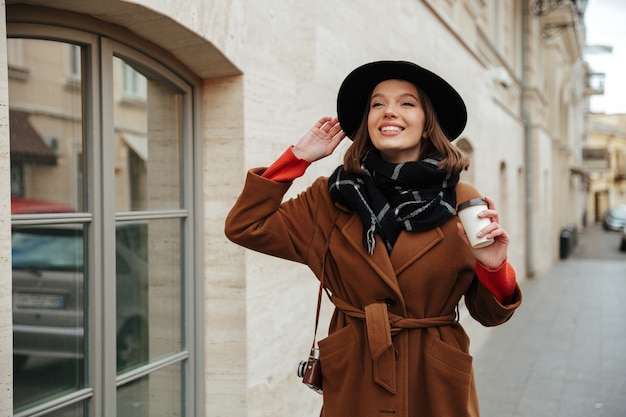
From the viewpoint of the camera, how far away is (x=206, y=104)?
350 cm

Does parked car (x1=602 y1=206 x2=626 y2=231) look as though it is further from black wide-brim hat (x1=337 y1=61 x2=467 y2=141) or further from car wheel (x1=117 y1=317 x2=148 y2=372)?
black wide-brim hat (x1=337 y1=61 x2=467 y2=141)

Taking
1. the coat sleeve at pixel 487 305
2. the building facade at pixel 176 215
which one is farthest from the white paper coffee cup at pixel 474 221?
the building facade at pixel 176 215

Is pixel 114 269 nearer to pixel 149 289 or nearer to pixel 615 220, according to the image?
pixel 149 289

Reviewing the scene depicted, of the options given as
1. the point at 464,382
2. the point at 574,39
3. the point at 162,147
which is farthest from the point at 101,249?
the point at 574,39

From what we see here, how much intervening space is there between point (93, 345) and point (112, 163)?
0.80m

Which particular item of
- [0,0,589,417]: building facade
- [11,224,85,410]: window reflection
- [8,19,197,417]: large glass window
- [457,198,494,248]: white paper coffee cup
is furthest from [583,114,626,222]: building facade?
[457,198,494,248]: white paper coffee cup

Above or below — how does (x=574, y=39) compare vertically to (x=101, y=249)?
above

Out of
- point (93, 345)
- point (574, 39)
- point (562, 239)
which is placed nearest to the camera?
point (93, 345)

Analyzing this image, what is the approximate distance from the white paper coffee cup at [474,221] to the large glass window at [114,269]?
1.59 metres

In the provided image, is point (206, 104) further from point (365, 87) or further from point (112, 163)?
point (365, 87)

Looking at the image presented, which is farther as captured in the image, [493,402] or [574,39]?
[574,39]

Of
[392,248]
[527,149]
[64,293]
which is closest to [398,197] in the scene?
[392,248]

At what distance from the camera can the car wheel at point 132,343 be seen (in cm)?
334

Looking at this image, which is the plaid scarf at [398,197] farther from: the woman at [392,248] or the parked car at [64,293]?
the parked car at [64,293]
